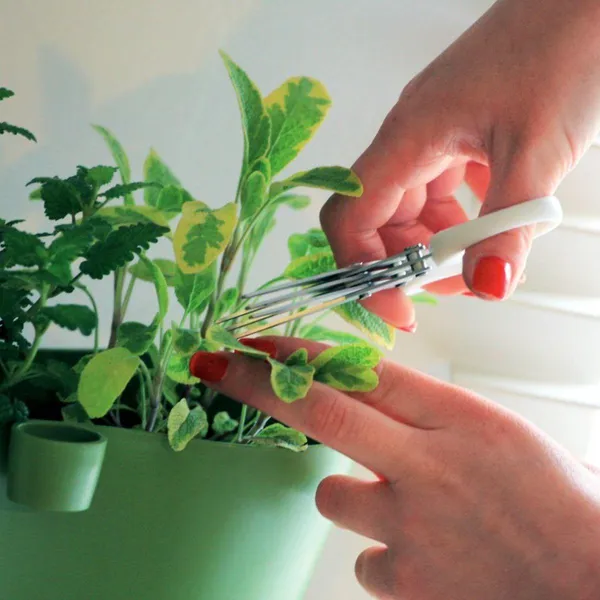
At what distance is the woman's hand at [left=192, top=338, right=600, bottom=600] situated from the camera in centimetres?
53

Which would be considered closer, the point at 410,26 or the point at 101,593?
the point at 101,593

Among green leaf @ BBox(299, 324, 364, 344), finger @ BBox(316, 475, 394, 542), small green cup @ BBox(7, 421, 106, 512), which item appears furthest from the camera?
green leaf @ BBox(299, 324, 364, 344)

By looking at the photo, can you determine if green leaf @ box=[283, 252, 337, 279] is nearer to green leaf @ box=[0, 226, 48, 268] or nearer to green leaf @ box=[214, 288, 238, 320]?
green leaf @ box=[214, 288, 238, 320]

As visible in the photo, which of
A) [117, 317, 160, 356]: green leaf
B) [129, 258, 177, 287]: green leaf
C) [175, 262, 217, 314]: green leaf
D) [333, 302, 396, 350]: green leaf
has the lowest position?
[333, 302, 396, 350]: green leaf

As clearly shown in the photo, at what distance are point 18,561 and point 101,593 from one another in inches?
2.2

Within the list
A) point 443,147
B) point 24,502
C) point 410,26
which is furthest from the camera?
point 410,26

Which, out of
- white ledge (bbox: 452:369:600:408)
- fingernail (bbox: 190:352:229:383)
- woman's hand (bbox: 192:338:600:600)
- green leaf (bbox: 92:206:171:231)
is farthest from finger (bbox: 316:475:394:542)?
white ledge (bbox: 452:369:600:408)

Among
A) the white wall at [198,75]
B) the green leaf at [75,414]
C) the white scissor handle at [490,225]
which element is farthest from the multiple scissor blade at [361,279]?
the white wall at [198,75]

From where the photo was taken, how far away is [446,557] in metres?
0.54

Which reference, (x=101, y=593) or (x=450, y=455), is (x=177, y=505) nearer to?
(x=101, y=593)

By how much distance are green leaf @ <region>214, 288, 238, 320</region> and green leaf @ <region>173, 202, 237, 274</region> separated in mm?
93

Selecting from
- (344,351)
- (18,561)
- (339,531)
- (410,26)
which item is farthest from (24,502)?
(410,26)

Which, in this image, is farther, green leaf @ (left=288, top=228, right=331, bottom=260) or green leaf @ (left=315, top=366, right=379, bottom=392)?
green leaf @ (left=288, top=228, right=331, bottom=260)

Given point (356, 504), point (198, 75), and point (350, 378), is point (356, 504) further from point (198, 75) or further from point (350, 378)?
point (198, 75)
